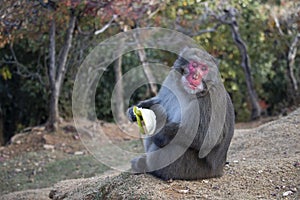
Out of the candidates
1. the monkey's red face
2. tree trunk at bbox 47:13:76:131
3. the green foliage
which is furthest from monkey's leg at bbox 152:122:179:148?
the green foliage

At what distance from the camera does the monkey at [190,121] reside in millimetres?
4934

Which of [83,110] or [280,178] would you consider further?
[83,110]

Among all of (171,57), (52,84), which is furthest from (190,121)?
(171,57)

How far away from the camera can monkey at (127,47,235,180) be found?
4.93 metres

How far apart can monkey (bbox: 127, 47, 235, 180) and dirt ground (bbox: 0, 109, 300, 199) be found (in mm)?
175

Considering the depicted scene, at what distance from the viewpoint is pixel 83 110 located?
10531 millimetres

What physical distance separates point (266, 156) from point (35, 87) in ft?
24.9

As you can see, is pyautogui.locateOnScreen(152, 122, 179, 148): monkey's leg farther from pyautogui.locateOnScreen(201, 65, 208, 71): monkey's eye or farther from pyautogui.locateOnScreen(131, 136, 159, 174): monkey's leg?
pyautogui.locateOnScreen(201, 65, 208, 71): monkey's eye

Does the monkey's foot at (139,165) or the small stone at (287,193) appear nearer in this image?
the small stone at (287,193)

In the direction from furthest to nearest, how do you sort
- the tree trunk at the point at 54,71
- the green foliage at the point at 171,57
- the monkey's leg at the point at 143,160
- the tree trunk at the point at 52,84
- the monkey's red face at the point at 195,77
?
the green foliage at the point at 171,57 → the tree trunk at the point at 52,84 → the tree trunk at the point at 54,71 → the monkey's leg at the point at 143,160 → the monkey's red face at the point at 195,77

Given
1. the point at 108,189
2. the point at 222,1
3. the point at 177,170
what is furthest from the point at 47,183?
the point at 222,1

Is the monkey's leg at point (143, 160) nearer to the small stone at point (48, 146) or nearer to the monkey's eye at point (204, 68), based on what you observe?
the monkey's eye at point (204, 68)

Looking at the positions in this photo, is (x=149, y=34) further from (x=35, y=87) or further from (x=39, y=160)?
(x=39, y=160)

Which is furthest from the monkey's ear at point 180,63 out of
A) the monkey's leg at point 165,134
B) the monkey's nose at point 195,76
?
the monkey's leg at point 165,134
